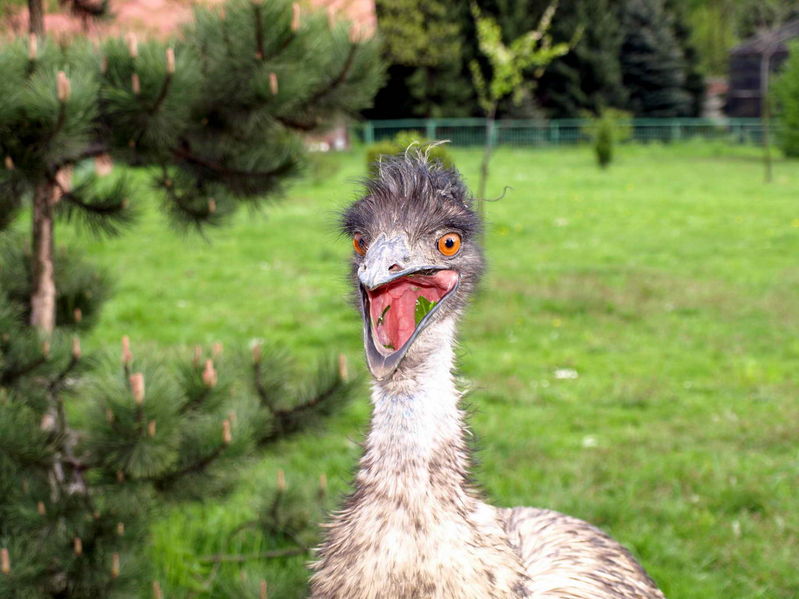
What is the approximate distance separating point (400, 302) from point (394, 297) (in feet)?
0.08

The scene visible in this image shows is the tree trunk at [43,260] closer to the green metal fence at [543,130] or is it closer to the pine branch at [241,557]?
the pine branch at [241,557]

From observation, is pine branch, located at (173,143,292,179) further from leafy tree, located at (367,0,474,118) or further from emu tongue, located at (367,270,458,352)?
leafy tree, located at (367,0,474,118)

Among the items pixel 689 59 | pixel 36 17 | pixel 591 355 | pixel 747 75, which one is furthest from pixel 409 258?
pixel 689 59

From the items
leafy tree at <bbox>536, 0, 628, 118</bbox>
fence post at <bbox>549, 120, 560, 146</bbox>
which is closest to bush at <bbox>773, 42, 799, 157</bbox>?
fence post at <bbox>549, 120, 560, 146</bbox>

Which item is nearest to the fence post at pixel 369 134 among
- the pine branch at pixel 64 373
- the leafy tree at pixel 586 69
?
the leafy tree at pixel 586 69

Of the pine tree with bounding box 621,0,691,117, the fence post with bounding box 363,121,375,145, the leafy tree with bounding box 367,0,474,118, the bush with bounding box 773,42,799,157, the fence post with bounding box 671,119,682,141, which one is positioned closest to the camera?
the bush with bounding box 773,42,799,157

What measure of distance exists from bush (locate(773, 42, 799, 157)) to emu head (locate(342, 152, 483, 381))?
29.7 m

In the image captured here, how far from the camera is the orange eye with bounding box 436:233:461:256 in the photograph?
2.36m

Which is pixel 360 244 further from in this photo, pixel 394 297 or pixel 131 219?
pixel 131 219

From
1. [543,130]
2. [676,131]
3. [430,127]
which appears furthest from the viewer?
[676,131]

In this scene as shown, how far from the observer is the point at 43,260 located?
405 centimetres

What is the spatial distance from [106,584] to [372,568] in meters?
1.78

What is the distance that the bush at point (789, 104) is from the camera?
29.6 metres

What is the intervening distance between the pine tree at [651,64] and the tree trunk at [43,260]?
133 ft
